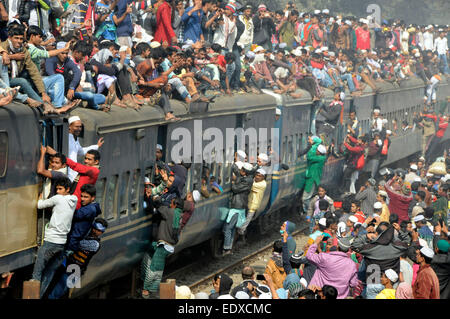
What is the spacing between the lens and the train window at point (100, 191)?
13.0 meters

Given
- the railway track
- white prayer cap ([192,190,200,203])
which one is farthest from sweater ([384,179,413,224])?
white prayer cap ([192,190,200,203])

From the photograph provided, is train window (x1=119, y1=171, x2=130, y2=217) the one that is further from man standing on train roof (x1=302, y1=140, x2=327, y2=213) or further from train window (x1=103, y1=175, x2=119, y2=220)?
man standing on train roof (x1=302, y1=140, x2=327, y2=213)

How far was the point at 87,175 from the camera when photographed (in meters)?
12.2

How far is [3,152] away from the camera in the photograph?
10.9 m

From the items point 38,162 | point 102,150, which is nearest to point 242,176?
point 102,150

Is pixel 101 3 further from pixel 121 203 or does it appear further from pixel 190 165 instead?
pixel 121 203

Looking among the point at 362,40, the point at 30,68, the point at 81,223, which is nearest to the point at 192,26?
the point at 30,68

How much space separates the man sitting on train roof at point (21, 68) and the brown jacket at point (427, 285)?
15.8ft

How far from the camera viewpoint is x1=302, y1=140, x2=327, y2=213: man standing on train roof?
2311 centimetres

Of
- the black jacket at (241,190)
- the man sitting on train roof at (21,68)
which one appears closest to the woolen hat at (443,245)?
the man sitting on train roof at (21,68)

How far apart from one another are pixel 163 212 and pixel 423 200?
24.2 ft

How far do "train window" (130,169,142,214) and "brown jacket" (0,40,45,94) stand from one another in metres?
2.60

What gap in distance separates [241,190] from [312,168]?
5.28 metres

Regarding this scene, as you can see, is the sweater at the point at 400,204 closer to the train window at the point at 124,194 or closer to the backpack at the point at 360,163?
the backpack at the point at 360,163
